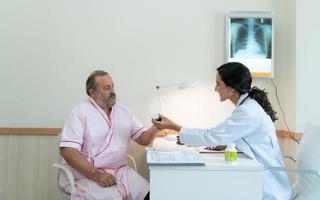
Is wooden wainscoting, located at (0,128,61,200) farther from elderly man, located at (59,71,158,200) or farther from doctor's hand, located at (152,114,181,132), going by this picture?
doctor's hand, located at (152,114,181,132)

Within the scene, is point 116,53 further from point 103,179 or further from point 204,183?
point 204,183

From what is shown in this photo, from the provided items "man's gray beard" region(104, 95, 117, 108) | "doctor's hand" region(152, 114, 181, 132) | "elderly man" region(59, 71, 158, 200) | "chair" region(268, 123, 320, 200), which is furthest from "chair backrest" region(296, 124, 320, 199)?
"man's gray beard" region(104, 95, 117, 108)

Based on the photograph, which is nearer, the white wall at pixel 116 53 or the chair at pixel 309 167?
the chair at pixel 309 167

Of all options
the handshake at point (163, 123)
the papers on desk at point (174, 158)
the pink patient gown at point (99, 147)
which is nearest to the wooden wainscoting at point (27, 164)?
the pink patient gown at point (99, 147)

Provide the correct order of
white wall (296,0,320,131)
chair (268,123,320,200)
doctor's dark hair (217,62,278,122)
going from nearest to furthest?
chair (268,123,320,200) → doctor's dark hair (217,62,278,122) → white wall (296,0,320,131)

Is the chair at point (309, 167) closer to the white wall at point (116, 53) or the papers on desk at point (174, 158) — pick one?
the papers on desk at point (174, 158)

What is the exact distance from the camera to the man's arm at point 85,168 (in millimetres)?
2197

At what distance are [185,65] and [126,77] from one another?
504mm

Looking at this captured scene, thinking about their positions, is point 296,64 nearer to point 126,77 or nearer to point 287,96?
point 287,96

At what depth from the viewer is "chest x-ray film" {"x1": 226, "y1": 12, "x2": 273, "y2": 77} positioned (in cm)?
311

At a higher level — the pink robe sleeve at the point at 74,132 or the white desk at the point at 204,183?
the pink robe sleeve at the point at 74,132

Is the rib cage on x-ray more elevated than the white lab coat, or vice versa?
the rib cage on x-ray

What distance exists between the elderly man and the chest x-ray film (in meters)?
1.06

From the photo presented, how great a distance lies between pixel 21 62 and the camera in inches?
122
